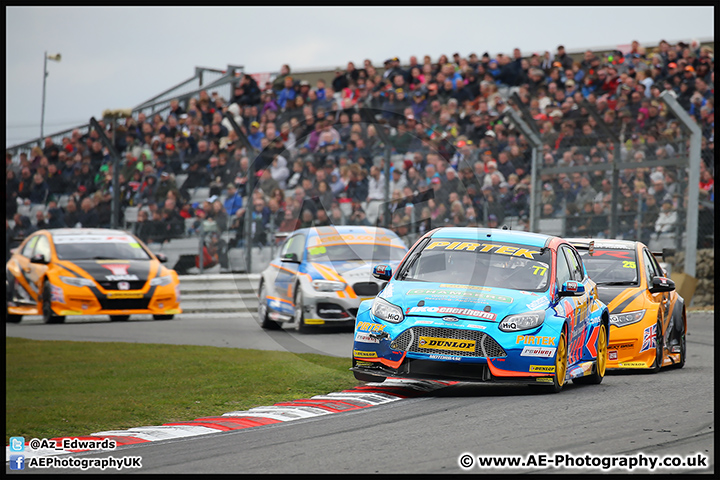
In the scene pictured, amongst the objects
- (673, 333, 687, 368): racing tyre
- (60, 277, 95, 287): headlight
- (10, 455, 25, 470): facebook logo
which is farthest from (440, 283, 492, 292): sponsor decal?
(60, 277, 95, 287): headlight

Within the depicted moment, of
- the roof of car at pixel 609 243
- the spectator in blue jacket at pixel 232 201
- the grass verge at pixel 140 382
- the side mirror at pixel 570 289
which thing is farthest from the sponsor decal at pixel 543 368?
the spectator in blue jacket at pixel 232 201

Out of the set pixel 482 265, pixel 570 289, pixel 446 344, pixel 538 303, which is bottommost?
pixel 446 344

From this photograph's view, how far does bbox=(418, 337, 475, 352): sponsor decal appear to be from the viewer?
7.97m

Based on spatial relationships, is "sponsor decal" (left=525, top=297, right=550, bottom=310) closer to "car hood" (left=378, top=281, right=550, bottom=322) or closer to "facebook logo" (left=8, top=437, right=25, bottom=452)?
"car hood" (left=378, top=281, right=550, bottom=322)

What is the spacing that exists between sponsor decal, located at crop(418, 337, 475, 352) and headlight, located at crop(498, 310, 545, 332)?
31 cm

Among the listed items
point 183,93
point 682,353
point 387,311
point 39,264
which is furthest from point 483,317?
point 183,93

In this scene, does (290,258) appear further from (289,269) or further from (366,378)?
(366,378)

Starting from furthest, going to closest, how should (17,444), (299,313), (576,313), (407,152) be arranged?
(407,152) → (299,313) → (576,313) → (17,444)

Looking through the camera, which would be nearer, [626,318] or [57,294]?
[626,318]

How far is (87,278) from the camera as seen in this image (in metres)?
16.8

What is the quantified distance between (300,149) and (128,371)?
11.0m

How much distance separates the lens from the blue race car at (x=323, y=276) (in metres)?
14.6

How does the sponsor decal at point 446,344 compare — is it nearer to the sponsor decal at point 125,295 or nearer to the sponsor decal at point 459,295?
the sponsor decal at point 459,295

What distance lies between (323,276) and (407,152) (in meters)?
4.94
